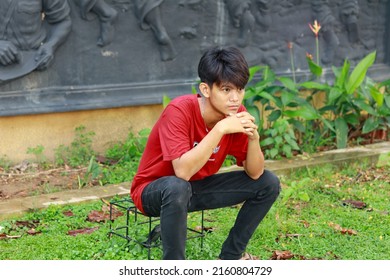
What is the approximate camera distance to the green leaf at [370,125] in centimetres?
684

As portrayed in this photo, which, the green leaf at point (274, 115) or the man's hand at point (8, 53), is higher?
the man's hand at point (8, 53)

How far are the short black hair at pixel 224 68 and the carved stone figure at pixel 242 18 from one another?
10.3ft

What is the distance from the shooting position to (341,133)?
22.0 feet

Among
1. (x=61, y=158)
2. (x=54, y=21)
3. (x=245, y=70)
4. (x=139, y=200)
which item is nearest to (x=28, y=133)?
(x=61, y=158)

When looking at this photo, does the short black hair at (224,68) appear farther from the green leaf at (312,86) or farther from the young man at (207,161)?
the green leaf at (312,86)

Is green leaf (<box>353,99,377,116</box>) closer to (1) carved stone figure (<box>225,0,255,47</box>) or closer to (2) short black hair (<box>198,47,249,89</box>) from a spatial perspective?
(1) carved stone figure (<box>225,0,255,47</box>)

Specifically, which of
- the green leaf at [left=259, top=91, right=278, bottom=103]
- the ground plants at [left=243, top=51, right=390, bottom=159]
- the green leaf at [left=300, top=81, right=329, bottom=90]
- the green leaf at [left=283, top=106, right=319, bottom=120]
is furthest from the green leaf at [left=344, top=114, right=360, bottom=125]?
the green leaf at [left=259, top=91, right=278, bottom=103]

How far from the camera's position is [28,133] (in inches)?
231

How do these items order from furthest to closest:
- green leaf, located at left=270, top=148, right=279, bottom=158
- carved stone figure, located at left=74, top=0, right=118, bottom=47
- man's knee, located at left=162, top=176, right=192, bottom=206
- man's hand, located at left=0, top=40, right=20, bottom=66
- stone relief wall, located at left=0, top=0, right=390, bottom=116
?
green leaf, located at left=270, top=148, right=279, bottom=158
carved stone figure, located at left=74, top=0, right=118, bottom=47
stone relief wall, located at left=0, top=0, right=390, bottom=116
man's hand, located at left=0, top=40, right=20, bottom=66
man's knee, located at left=162, top=176, right=192, bottom=206

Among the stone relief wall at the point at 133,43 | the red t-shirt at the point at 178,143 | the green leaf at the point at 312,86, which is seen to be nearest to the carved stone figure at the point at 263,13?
the stone relief wall at the point at 133,43

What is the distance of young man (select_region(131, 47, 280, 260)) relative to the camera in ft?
11.9

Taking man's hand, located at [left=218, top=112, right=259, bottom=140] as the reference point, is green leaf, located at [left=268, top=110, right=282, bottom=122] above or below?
below

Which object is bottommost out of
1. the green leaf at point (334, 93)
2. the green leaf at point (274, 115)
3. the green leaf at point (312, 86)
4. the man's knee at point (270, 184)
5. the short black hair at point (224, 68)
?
the green leaf at point (274, 115)

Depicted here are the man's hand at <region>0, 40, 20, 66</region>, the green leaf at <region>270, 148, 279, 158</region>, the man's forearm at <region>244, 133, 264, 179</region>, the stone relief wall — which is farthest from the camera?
the green leaf at <region>270, 148, 279, 158</region>
